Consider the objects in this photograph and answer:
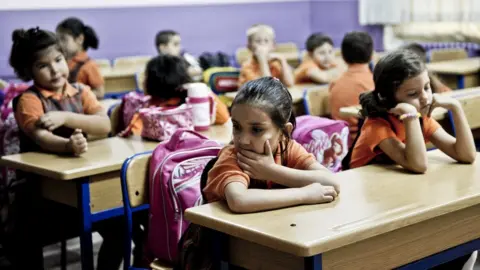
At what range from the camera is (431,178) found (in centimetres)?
238

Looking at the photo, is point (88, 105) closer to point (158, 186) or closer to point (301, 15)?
point (158, 186)

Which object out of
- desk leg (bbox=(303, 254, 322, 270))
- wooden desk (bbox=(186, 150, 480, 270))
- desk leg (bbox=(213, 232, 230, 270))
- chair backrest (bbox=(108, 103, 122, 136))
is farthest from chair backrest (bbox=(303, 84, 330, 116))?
desk leg (bbox=(303, 254, 322, 270))

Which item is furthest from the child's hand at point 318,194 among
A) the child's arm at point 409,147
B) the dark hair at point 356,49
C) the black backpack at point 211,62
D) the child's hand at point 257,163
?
the black backpack at point 211,62

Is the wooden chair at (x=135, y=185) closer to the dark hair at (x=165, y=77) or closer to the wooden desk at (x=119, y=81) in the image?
the dark hair at (x=165, y=77)

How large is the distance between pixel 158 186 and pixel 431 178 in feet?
2.92

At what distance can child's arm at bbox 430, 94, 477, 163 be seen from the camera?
2582 mm

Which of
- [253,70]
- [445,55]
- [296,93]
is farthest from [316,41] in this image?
[445,55]

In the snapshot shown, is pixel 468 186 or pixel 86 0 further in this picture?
pixel 86 0

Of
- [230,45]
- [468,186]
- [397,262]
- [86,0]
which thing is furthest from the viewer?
[230,45]

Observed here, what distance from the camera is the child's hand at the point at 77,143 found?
9.94ft

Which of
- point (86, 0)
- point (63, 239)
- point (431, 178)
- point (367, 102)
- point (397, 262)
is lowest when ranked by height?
point (63, 239)

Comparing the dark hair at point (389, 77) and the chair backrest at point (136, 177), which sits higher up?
the dark hair at point (389, 77)

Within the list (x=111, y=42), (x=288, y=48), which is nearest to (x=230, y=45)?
A: (x=288, y=48)

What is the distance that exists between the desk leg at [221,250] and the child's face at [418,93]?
93cm
